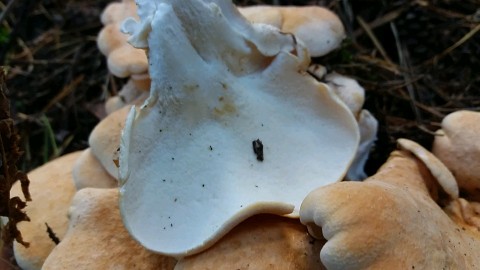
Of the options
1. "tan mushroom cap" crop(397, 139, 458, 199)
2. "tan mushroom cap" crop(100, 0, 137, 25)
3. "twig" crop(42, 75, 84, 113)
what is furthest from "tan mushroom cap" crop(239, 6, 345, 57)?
"twig" crop(42, 75, 84, 113)

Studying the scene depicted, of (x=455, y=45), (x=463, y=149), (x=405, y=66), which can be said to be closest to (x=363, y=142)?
(x=463, y=149)

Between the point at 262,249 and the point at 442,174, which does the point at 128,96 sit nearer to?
the point at 262,249

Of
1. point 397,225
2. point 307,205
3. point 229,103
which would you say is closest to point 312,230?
point 307,205

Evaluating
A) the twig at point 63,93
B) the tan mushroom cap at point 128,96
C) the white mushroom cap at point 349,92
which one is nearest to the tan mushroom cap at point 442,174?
the white mushroom cap at point 349,92

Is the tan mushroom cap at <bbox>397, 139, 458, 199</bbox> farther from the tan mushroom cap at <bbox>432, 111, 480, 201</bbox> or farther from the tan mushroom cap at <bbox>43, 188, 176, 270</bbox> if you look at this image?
the tan mushroom cap at <bbox>43, 188, 176, 270</bbox>

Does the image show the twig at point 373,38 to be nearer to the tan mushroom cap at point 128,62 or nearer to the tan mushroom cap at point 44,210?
the tan mushroom cap at point 128,62

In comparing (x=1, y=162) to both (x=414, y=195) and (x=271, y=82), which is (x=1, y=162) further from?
(x=414, y=195)

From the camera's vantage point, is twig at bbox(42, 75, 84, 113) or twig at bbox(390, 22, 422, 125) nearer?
twig at bbox(390, 22, 422, 125)

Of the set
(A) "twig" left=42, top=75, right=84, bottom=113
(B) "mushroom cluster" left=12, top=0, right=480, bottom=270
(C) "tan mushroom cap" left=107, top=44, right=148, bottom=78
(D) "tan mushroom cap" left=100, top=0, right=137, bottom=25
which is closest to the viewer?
(B) "mushroom cluster" left=12, top=0, right=480, bottom=270
